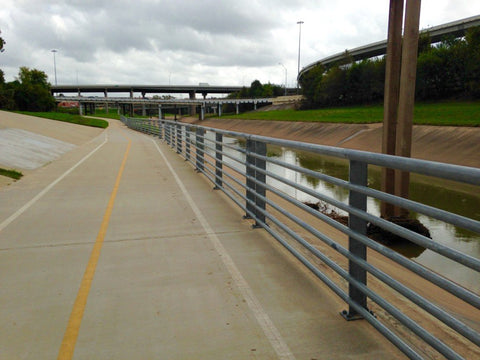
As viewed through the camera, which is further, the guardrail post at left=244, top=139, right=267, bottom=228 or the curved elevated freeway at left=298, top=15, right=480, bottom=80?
the curved elevated freeway at left=298, top=15, right=480, bottom=80

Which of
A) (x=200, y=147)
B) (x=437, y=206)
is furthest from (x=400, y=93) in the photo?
(x=200, y=147)

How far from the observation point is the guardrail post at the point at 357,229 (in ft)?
→ 11.5

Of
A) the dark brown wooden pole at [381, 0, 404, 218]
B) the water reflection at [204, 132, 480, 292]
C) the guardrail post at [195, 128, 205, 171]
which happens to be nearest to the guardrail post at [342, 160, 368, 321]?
the water reflection at [204, 132, 480, 292]

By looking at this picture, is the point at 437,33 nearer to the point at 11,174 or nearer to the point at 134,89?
the point at 11,174

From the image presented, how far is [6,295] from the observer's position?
4.40m

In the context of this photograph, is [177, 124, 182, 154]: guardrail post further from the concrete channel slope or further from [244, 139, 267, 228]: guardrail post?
[244, 139, 267, 228]: guardrail post

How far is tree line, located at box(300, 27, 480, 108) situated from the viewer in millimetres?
49844

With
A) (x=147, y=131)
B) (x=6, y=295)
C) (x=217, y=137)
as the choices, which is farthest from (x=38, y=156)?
(x=147, y=131)

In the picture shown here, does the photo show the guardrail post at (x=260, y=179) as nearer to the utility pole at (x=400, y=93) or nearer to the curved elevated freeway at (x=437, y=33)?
the utility pole at (x=400, y=93)

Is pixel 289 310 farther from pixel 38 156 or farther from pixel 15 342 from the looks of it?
pixel 38 156

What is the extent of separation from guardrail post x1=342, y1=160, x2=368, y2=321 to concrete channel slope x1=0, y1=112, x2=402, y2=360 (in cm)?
19

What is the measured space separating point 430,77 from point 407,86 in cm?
5028

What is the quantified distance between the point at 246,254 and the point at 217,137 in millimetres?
4772

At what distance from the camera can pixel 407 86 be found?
31.6 ft
